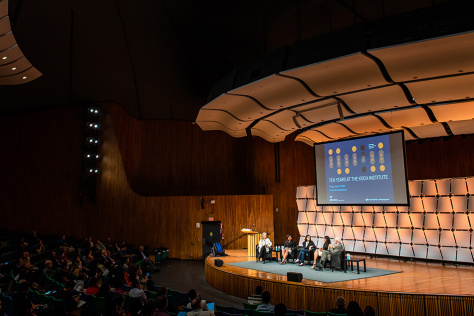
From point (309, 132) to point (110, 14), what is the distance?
8076 millimetres

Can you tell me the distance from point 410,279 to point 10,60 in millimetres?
12799

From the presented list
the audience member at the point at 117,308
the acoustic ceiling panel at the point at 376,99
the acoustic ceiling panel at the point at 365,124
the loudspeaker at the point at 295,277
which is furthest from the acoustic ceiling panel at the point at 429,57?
the audience member at the point at 117,308

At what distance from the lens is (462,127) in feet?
37.4

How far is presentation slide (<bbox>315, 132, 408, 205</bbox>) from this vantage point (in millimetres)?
10227

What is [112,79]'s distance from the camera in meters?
15.6

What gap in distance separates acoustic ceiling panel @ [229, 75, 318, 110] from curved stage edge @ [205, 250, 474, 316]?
4.47 meters

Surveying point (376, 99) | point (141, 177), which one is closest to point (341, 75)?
point (376, 99)

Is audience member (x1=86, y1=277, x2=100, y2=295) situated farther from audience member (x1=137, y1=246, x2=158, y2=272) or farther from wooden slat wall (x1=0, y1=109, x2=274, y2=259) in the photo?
wooden slat wall (x1=0, y1=109, x2=274, y2=259)

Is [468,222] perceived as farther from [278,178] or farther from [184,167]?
[184,167]

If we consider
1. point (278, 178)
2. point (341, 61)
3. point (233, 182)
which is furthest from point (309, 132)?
point (341, 61)

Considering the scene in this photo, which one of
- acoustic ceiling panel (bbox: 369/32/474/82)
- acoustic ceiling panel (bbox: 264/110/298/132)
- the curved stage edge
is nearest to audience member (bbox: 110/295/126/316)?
the curved stage edge

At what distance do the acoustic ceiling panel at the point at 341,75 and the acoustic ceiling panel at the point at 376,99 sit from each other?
492 mm

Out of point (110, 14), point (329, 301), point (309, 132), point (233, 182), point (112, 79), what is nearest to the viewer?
point (329, 301)

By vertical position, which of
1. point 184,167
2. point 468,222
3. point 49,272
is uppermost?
point 184,167
